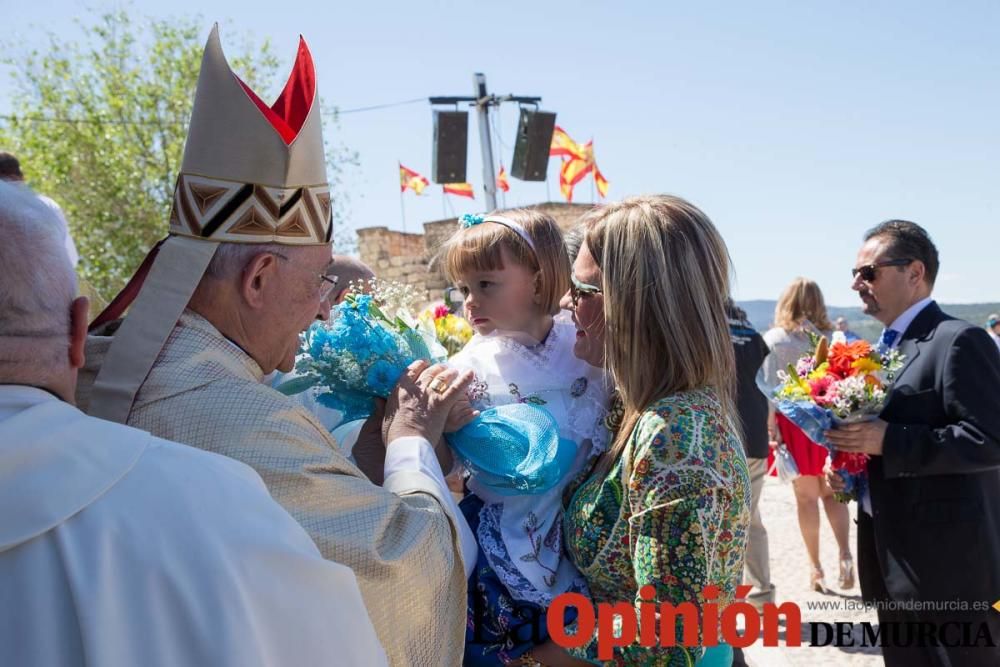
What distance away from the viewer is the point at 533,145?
14914 mm

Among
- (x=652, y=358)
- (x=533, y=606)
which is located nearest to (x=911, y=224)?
(x=652, y=358)

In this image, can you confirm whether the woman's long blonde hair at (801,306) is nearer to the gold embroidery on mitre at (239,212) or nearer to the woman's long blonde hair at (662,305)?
the woman's long blonde hair at (662,305)

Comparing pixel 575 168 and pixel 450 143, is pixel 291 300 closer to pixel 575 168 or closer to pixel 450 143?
pixel 450 143

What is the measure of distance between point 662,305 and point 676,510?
1.70 feet

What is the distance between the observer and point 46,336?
1273 millimetres

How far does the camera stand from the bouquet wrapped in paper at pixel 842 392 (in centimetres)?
401

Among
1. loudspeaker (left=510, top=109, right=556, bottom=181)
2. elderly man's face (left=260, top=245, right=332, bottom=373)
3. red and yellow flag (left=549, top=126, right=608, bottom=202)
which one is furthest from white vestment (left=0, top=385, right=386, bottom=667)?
red and yellow flag (left=549, top=126, right=608, bottom=202)

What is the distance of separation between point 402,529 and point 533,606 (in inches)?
30.5

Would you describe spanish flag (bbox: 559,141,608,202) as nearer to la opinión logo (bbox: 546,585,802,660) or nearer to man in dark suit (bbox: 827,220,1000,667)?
man in dark suit (bbox: 827,220,1000,667)

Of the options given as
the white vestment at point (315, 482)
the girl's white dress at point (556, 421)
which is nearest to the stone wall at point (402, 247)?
the girl's white dress at point (556, 421)

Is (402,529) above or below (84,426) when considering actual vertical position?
below

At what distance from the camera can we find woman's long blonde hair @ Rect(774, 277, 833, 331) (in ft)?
24.7

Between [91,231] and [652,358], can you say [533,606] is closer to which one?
[652,358]

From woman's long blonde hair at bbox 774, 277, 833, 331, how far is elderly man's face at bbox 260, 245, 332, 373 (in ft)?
20.4
